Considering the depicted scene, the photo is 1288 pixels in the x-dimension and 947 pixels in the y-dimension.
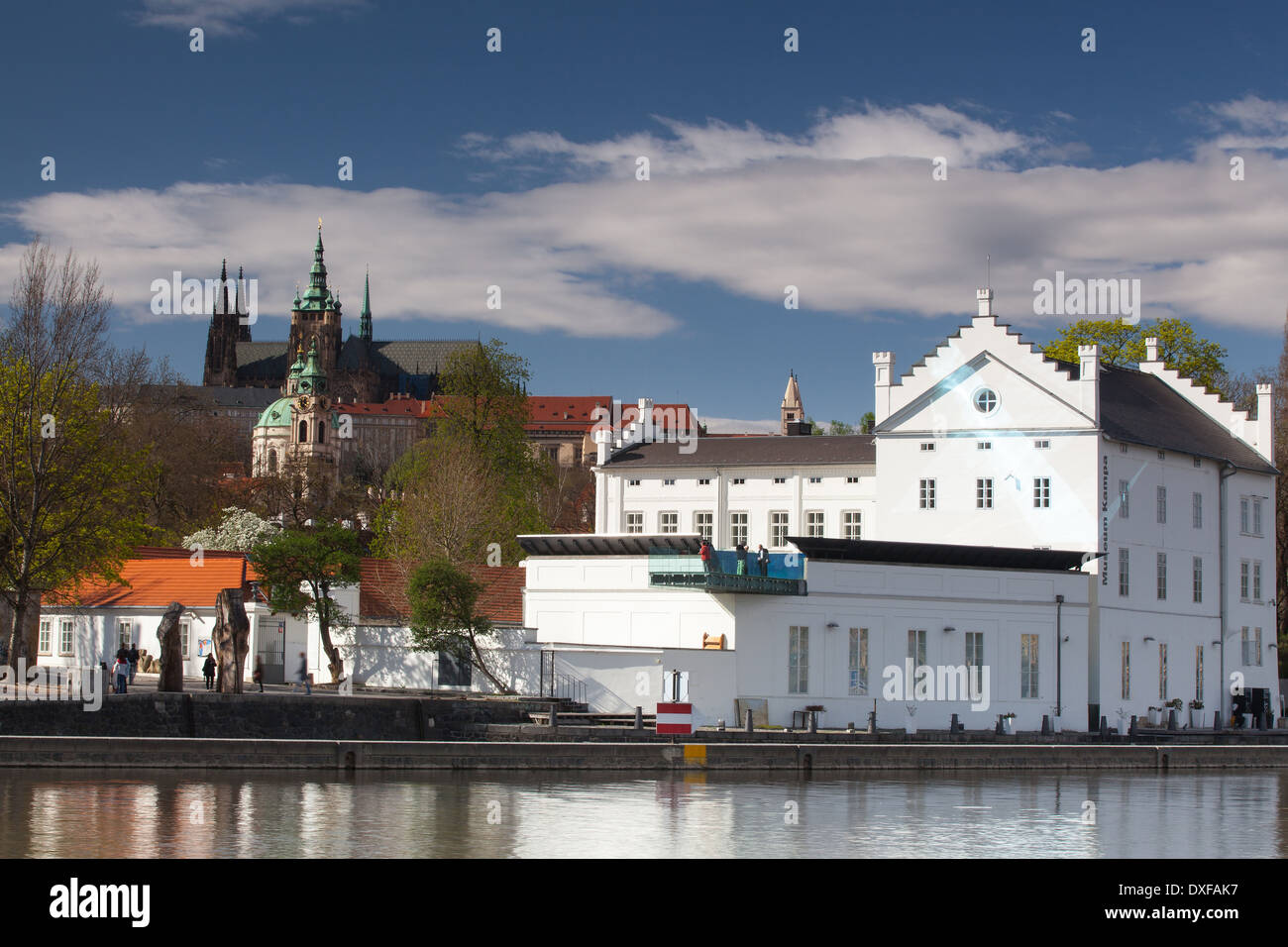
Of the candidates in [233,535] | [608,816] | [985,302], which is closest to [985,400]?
[985,302]

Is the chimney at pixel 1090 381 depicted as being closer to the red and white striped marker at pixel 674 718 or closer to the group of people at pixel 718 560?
the group of people at pixel 718 560

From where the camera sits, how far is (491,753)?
3944cm

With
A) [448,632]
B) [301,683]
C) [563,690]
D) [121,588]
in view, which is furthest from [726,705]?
[121,588]

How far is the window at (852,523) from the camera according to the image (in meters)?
75.0

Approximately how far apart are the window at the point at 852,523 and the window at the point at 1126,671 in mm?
18341

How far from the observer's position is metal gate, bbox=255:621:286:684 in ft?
181

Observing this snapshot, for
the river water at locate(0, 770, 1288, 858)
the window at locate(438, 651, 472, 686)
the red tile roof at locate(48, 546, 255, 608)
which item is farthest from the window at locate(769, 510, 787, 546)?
the river water at locate(0, 770, 1288, 858)

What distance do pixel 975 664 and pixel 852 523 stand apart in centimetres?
2419

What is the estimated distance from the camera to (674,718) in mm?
42844

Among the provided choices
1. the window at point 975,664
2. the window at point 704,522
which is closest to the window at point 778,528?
the window at point 704,522

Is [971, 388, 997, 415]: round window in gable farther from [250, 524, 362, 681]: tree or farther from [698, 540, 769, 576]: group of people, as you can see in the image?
[250, 524, 362, 681]: tree

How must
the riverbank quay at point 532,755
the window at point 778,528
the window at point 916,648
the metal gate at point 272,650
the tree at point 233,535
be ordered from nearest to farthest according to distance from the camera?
1. the riverbank quay at point 532,755
2. the window at point 916,648
3. the metal gate at point 272,650
4. the window at point 778,528
5. the tree at point 233,535
